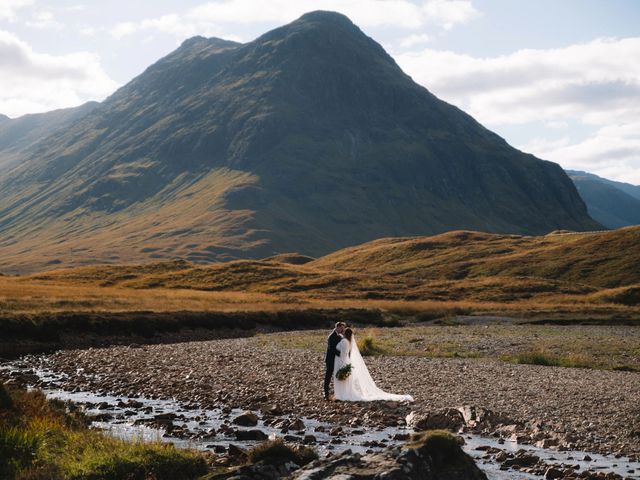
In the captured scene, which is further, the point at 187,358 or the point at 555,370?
the point at 187,358

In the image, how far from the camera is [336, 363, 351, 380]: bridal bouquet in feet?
102

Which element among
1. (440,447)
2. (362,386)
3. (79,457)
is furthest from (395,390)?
(79,457)

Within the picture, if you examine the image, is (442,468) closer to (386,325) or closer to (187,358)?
(187,358)

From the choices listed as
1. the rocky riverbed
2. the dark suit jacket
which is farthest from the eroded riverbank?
the dark suit jacket

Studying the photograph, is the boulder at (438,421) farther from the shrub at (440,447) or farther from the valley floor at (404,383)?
the shrub at (440,447)

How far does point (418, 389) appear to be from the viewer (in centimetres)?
3275

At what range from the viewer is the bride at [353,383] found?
31.0 metres

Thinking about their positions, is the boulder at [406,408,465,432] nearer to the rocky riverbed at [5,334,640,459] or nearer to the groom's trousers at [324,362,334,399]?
the rocky riverbed at [5,334,640,459]

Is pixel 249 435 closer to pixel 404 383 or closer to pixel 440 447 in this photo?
pixel 440 447

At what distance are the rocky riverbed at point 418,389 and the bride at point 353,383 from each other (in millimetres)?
710

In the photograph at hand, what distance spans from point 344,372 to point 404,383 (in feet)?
15.7

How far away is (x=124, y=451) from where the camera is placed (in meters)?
16.8

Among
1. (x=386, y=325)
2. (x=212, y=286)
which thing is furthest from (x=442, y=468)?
(x=212, y=286)

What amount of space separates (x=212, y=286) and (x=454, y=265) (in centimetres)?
5417
